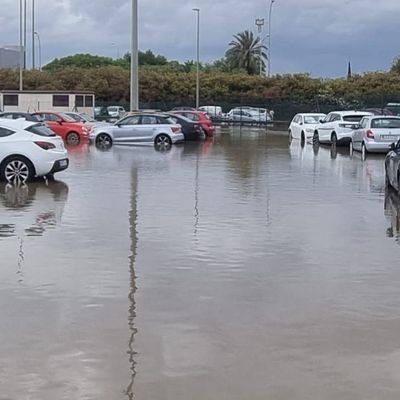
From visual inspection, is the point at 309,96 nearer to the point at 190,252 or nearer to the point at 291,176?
the point at 291,176

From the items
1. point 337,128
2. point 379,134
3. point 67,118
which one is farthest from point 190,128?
point 379,134

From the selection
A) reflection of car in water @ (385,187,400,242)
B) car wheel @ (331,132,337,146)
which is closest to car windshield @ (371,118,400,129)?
car wheel @ (331,132,337,146)

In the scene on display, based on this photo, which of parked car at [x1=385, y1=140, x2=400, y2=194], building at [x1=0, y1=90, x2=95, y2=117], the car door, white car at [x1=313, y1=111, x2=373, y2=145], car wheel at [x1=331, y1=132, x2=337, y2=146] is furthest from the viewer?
building at [x1=0, y1=90, x2=95, y2=117]

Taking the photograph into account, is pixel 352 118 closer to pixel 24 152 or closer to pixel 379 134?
pixel 379 134

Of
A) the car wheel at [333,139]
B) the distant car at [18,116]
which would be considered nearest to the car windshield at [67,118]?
the distant car at [18,116]

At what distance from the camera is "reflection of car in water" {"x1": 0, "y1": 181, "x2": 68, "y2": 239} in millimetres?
12393

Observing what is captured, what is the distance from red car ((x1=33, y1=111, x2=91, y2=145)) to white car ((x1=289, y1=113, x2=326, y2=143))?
33.2 feet

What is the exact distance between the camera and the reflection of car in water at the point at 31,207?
12.4 metres

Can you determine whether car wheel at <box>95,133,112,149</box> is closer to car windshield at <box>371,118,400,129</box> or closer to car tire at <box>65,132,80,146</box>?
car tire at <box>65,132,80,146</box>

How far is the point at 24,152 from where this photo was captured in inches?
712

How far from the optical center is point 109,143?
35031mm

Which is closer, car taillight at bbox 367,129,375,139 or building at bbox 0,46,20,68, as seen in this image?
car taillight at bbox 367,129,375,139

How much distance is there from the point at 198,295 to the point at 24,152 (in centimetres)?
1060

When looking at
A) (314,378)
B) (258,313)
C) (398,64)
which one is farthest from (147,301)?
(398,64)
